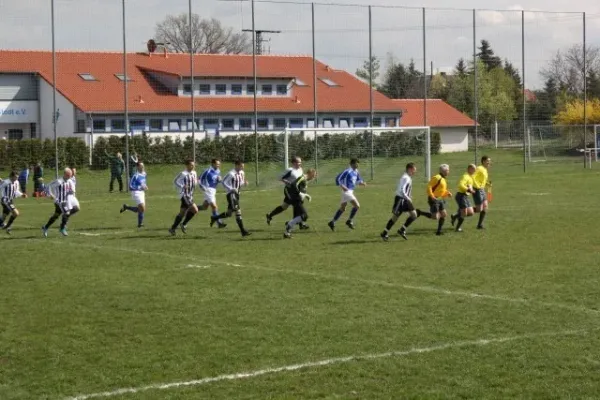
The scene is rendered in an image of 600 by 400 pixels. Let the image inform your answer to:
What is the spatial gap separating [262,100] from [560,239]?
45.2 metres

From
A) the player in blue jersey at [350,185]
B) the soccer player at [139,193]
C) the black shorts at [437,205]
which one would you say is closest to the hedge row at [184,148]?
the soccer player at [139,193]

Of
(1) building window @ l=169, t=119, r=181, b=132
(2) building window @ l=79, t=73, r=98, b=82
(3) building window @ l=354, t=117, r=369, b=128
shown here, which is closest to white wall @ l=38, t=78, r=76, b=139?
(2) building window @ l=79, t=73, r=98, b=82

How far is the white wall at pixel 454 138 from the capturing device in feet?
249

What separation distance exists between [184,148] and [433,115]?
1226 inches

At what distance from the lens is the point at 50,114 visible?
61.9m

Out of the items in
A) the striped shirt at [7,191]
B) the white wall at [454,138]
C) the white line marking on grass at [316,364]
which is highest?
the white wall at [454,138]

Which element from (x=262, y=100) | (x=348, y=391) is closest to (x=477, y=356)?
(x=348, y=391)

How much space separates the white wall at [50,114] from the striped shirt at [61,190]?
36590 mm

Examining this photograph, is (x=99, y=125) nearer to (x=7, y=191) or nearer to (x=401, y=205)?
(x=7, y=191)

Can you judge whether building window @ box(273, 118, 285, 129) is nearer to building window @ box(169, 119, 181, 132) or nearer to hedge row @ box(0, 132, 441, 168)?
building window @ box(169, 119, 181, 132)

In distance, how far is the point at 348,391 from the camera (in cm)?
1012

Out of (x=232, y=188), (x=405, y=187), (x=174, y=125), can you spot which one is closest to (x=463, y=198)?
(x=405, y=187)

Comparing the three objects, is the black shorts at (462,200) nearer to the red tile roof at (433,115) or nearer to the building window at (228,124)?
the building window at (228,124)

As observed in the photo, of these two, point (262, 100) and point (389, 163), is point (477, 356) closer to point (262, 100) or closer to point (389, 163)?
point (389, 163)
